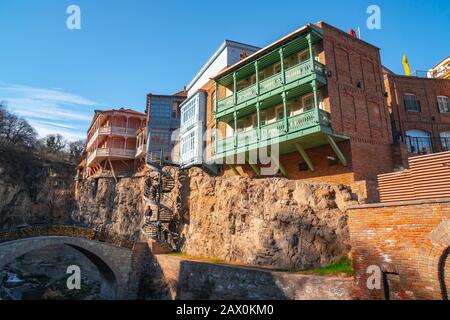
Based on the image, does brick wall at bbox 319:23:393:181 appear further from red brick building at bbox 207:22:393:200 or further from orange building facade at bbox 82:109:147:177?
orange building facade at bbox 82:109:147:177

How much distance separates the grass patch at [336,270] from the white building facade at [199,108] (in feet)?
51.7

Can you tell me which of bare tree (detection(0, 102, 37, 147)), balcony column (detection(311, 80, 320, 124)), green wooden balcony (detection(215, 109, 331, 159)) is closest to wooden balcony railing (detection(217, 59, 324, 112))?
balcony column (detection(311, 80, 320, 124))

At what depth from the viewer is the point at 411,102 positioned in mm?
25328

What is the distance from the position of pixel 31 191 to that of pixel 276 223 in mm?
39480

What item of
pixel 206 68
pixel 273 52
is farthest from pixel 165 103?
pixel 273 52

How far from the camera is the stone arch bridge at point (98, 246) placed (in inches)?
854

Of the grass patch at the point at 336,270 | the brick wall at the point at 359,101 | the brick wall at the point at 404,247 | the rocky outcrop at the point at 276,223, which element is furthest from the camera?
the brick wall at the point at 359,101

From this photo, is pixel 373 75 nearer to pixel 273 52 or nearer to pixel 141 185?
pixel 273 52

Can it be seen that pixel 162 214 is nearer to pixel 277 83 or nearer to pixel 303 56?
pixel 277 83

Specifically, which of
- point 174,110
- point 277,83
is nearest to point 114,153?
point 174,110

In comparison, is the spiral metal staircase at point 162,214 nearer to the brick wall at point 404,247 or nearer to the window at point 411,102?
the brick wall at point 404,247

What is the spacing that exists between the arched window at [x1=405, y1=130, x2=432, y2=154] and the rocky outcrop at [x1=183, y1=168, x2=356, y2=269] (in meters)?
9.83

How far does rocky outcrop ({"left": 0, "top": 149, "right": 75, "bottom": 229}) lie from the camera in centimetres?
3984

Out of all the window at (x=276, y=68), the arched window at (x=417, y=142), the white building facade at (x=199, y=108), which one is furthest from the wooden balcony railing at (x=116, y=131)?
the arched window at (x=417, y=142)
